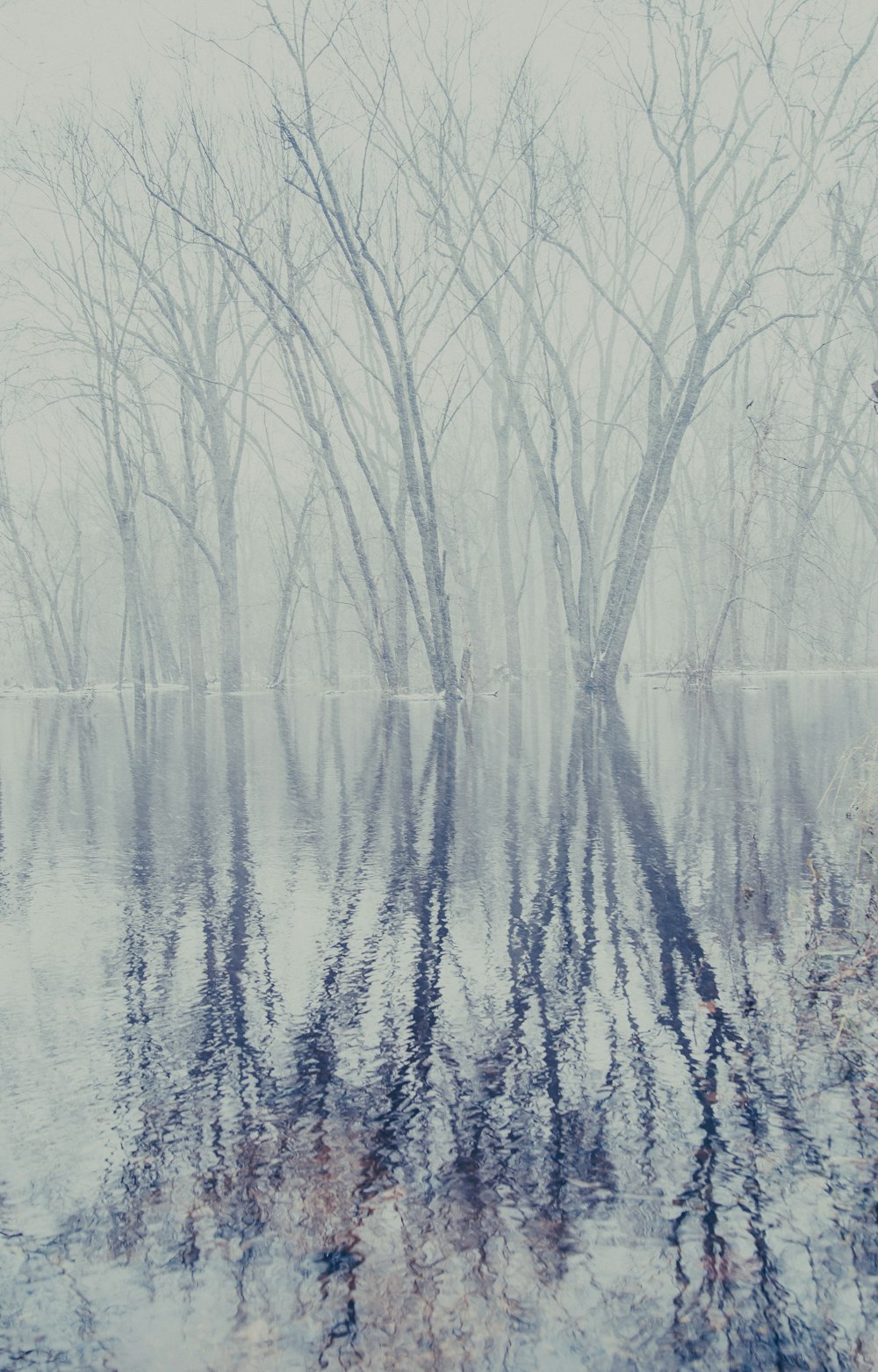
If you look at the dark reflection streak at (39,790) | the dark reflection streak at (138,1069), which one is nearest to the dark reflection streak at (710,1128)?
the dark reflection streak at (138,1069)

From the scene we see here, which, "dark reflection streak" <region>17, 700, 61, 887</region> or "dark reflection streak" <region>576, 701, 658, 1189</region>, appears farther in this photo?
"dark reflection streak" <region>17, 700, 61, 887</region>

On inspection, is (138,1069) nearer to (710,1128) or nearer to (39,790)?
(710,1128)

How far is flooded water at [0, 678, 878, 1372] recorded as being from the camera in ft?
6.43

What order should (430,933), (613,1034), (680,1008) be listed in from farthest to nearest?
1. (430,933)
2. (680,1008)
3. (613,1034)

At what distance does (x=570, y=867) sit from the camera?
5578mm

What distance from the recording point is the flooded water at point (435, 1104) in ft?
6.43

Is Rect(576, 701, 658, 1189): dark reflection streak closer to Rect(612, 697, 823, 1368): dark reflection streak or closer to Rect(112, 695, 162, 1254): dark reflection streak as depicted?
Rect(612, 697, 823, 1368): dark reflection streak

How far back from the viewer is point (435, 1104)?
2785 millimetres

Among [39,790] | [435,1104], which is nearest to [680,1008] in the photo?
[435,1104]

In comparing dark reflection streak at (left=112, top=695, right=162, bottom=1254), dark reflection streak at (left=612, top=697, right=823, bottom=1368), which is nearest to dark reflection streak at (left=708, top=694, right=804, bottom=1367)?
dark reflection streak at (left=612, top=697, right=823, bottom=1368)

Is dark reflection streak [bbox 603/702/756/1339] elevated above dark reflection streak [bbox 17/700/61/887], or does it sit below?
below

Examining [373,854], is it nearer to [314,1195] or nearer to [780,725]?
[314,1195]

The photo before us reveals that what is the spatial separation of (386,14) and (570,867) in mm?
15310

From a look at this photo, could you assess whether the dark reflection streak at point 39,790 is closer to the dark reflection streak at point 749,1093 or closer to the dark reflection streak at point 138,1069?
the dark reflection streak at point 138,1069
